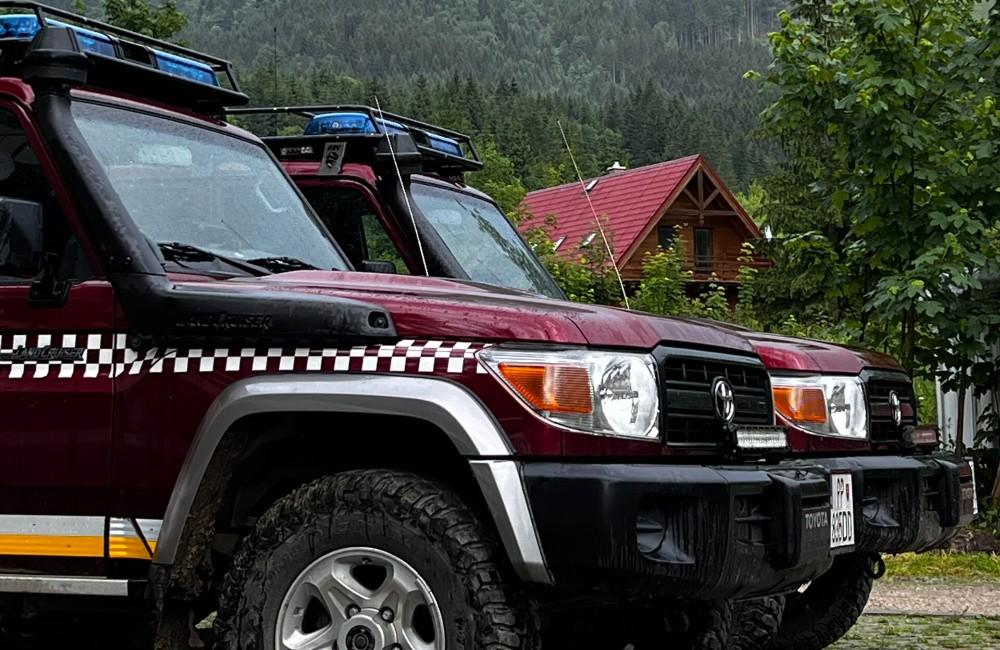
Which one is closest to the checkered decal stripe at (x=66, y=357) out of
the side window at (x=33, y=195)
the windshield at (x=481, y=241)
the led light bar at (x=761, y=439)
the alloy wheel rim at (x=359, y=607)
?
the side window at (x=33, y=195)

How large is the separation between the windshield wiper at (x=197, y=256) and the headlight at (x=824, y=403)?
2162 millimetres

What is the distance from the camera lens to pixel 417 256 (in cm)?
852

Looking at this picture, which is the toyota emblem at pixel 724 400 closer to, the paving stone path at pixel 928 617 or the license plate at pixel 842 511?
the license plate at pixel 842 511

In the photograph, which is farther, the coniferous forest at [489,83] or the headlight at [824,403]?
the coniferous forest at [489,83]

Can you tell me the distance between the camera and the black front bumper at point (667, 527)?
399cm

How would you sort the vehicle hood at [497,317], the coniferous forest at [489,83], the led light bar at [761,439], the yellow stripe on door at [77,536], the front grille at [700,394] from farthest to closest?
1. the coniferous forest at [489,83]
2. the led light bar at [761,439]
3. the yellow stripe on door at [77,536]
4. the front grille at [700,394]
5. the vehicle hood at [497,317]

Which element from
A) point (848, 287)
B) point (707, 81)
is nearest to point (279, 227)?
point (848, 287)

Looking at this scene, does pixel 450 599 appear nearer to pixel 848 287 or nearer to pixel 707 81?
pixel 848 287

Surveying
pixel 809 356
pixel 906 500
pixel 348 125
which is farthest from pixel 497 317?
pixel 348 125

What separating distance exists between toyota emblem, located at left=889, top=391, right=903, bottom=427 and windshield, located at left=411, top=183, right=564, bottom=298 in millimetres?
2326

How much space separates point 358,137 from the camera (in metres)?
8.87

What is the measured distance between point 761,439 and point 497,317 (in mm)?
1076

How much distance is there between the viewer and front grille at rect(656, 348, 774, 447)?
4375mm

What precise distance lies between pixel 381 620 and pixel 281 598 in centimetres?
32
